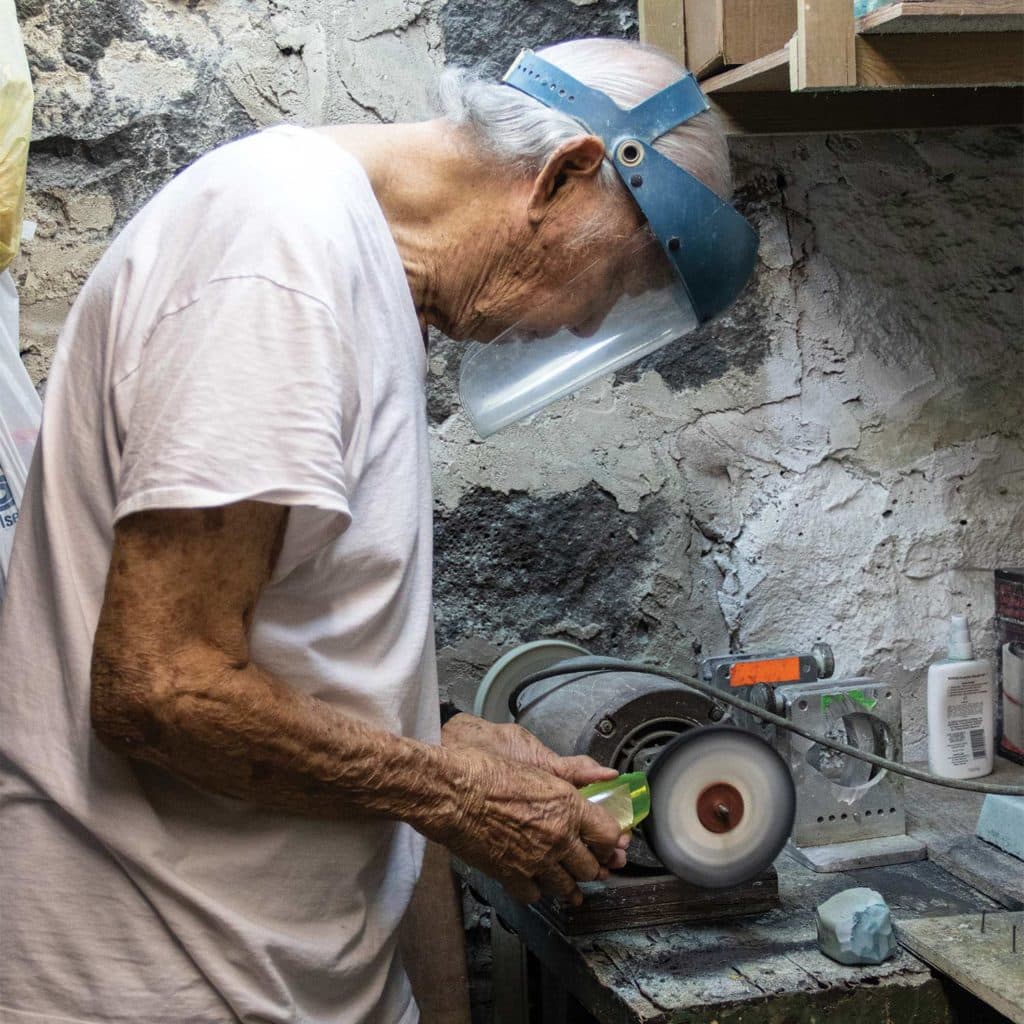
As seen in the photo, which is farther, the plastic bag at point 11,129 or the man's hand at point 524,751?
the plastic bag at point 11,129

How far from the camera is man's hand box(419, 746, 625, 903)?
114cm

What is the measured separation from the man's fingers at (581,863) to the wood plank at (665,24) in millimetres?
1220

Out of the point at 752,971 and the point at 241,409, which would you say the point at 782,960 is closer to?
the point at 752,971

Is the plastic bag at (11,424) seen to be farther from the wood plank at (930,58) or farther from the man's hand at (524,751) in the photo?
the wood plank at (930,58)

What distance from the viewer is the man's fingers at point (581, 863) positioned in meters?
1.26

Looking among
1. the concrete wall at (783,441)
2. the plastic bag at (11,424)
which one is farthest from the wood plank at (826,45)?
the plastic bag at (11,424)

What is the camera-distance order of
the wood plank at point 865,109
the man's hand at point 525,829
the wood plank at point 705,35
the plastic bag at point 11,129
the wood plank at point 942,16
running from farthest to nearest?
the wood plank at point 865,109
the wood plank at point 705,35
the plastic bag at point 11,129
the wood plank at point 942,16
the man's hand at point 525,829

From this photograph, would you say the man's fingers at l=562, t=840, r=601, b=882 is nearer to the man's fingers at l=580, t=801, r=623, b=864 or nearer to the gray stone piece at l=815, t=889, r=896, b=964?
the man's fingers at l=580, t=801, r=623, b=864

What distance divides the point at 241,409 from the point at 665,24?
128cm

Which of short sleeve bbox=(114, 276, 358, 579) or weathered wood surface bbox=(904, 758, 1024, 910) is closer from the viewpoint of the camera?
short sleeve bbox=(114, 276, 358, 579)

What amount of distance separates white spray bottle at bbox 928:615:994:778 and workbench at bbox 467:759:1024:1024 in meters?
0.15

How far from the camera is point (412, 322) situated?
1.12 meters

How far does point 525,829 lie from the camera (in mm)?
1198

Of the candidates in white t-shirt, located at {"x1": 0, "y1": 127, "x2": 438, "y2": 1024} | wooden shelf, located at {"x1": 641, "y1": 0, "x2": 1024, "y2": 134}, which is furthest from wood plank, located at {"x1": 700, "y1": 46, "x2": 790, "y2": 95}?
white t-shirt, located at {"x1": 0, "y1": 127, "x2": 438, "y2": 1024}
